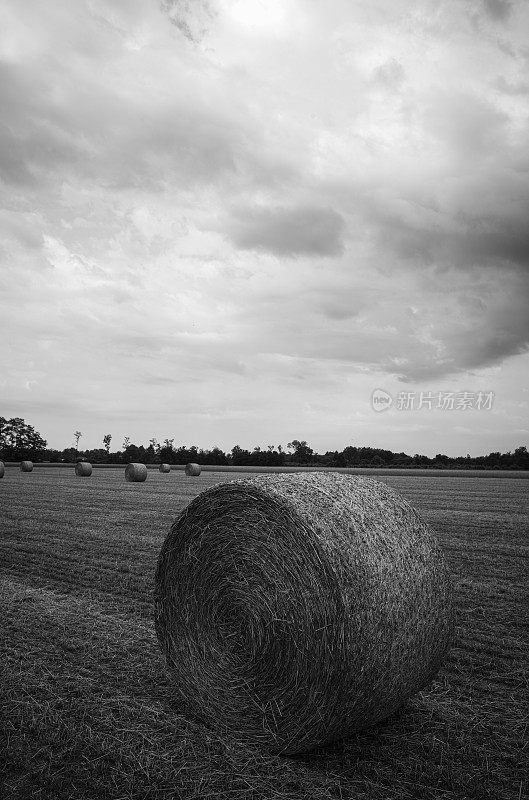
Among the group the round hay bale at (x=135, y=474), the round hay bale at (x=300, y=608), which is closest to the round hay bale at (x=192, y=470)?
the round hay bale at (x=135, y=474)

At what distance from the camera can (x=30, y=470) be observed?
2196 inches

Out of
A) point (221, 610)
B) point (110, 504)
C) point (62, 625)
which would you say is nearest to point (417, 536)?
point (221, 610)

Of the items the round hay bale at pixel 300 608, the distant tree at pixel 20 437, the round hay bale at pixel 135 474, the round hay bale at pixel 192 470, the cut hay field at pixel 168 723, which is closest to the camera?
the cut hay field at pixel 168 723

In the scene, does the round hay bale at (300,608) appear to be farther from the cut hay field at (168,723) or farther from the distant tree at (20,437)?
the distant tree at (20,437)

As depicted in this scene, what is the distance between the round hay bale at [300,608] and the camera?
4117 mm

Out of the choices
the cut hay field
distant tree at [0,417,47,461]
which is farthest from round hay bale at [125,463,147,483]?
distant tree at [0,417,47,461]

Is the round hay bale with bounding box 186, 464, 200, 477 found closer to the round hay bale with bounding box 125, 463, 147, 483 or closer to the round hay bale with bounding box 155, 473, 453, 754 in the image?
the round hay bale with bounding box 125, 463, 147, 483

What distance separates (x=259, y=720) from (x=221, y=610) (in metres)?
0.87

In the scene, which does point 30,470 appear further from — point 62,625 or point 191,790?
point 191,790

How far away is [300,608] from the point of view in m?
4.28

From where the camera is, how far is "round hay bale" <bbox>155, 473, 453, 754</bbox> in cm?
412

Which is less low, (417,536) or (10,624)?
(417,536)

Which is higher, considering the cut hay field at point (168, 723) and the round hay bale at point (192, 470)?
the round hay bale at point (192, 470)

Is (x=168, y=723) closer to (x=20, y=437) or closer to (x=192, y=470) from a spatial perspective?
(x=192, y=470)
